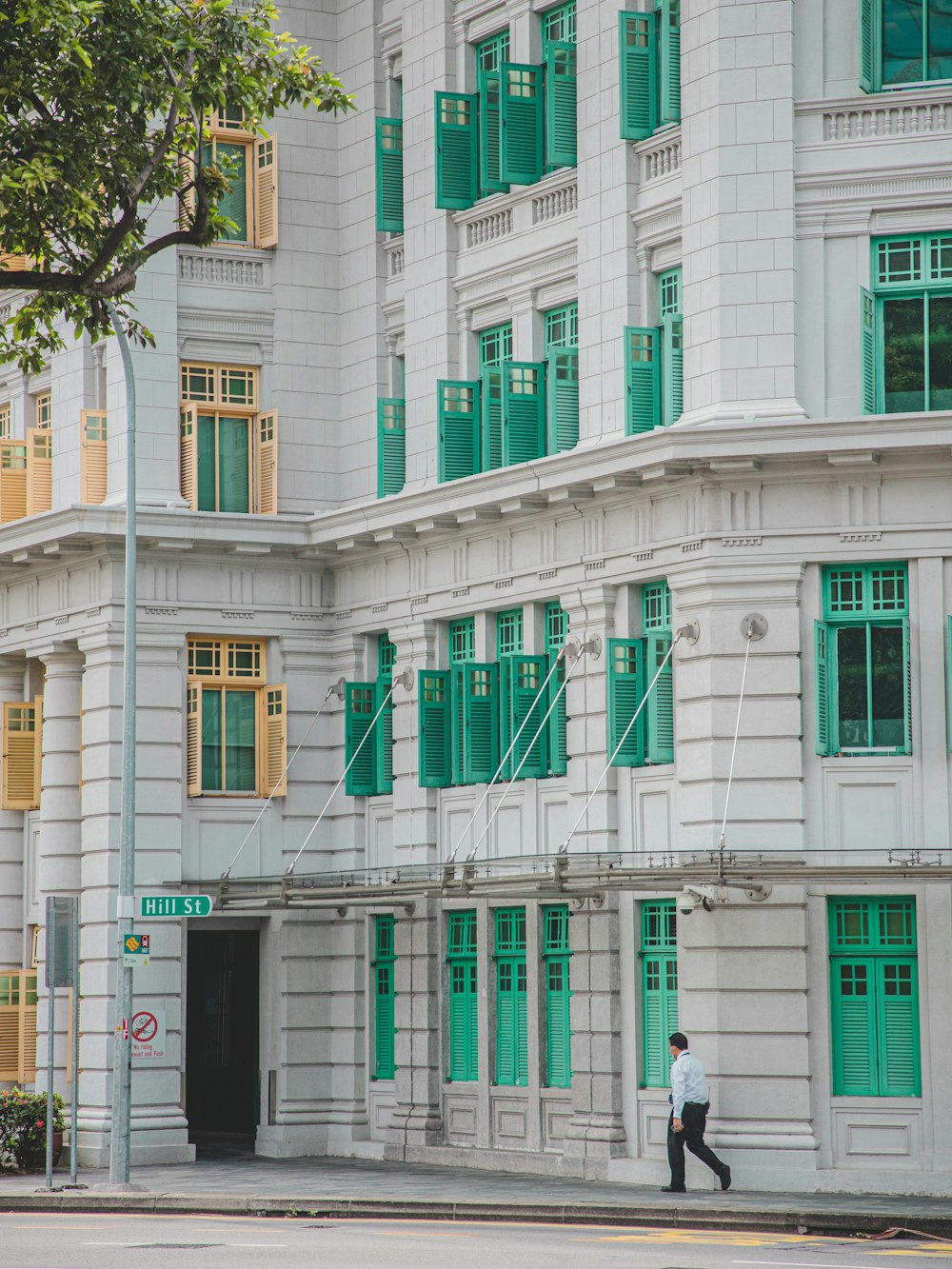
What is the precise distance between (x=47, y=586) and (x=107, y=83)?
13689mm

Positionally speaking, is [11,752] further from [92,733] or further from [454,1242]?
[454,1242]

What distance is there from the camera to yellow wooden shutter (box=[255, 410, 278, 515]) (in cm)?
3394

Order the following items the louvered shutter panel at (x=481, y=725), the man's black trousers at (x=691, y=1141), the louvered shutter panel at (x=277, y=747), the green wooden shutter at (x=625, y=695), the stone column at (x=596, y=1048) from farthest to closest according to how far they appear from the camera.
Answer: the louvered shutter panel at (x=277, y=747) → the louvered shutter panel at (x=481, y=725) → the green wooden shutter at (x=625, y=695) → the stone column at (x=596, y=1048) → the man's black trousers at (x=691, y=1141)

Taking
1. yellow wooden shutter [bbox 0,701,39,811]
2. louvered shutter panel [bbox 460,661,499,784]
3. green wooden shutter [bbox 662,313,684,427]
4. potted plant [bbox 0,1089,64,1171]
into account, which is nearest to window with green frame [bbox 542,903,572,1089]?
louvered shutter panel [bbox 460,661,499,784]

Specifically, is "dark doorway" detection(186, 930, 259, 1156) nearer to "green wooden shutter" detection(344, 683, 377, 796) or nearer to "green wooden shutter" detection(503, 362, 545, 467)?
"green wooden shutter" detection(344, 683, 377, 796)

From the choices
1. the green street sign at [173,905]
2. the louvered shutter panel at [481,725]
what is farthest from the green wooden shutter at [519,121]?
the green street sign at [173,905]

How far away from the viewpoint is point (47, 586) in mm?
34500

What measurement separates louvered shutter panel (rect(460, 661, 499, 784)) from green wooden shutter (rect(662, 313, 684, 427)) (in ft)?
15.5

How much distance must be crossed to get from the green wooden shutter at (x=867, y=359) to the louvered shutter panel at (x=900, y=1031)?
6.55 meters

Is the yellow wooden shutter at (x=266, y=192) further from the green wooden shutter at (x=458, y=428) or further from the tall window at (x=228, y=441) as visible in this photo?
the green wooden shutter at (x=458, y=428)

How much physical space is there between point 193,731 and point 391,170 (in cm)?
876

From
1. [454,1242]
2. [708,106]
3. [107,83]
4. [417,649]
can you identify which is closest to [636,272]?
[708,106]

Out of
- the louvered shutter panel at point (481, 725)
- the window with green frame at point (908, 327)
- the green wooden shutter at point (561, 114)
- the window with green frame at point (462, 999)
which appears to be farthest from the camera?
the window with green frame at point (462, 999)

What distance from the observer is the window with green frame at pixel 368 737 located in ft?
109
